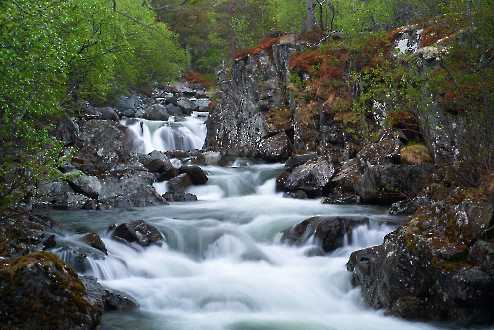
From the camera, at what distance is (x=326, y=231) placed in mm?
15070

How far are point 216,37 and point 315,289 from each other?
53.2 metres

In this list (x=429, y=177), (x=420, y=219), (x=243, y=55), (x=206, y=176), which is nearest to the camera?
(x=420, y=219)

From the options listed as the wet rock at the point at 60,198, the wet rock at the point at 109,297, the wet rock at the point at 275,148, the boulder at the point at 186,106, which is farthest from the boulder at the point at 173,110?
the wet rock at the point at 109,297

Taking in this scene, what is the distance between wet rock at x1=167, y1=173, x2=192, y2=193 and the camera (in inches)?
959

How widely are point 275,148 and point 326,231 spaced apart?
15.3 metres

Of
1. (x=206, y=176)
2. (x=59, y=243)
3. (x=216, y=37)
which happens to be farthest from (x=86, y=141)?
(x=216, y=37)

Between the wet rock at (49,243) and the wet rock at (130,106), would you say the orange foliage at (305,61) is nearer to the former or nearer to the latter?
the wet rock at (130,106)

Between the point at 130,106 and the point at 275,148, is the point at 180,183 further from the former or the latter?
the point at 130,106

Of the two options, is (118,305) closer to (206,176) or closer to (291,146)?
(206,176)

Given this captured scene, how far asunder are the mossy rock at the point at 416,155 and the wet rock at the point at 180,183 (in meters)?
10.5

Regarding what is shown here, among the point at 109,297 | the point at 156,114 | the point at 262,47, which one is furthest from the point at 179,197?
the point at 156,114

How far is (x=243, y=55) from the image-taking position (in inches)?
1431

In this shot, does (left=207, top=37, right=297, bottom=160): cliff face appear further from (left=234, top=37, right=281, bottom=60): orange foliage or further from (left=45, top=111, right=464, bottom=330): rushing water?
(left=45, top=111, right=464, bottom=330): rushing water

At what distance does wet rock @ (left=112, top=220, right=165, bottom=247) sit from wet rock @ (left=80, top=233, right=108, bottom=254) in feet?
2.90
